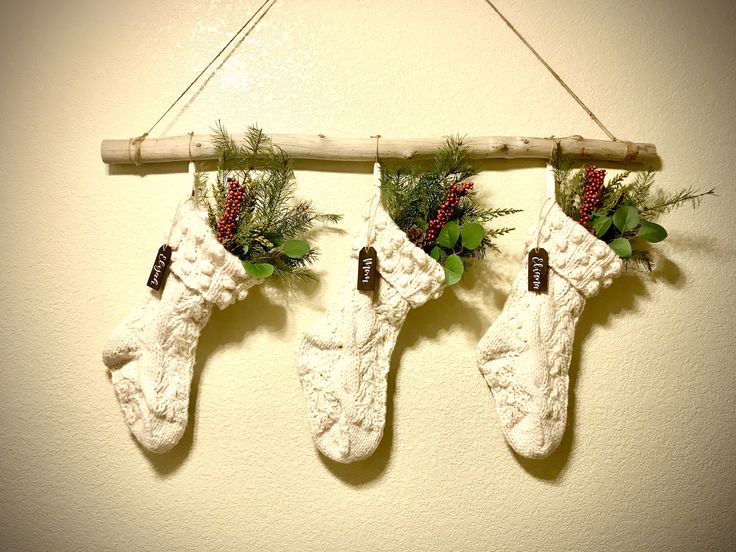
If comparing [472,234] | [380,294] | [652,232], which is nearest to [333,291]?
[380,294]

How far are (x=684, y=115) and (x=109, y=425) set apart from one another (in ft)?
5.68

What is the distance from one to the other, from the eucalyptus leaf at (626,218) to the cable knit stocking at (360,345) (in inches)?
18.0

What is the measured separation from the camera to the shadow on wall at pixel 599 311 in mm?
1313

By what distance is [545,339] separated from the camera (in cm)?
123

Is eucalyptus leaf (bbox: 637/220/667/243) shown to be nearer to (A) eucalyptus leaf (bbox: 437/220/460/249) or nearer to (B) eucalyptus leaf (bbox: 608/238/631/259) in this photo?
(B) eucalyptus leaf (bbox: 608/238/631/259)

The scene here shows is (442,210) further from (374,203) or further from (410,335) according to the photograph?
(410,335)

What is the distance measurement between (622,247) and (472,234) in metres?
0.38

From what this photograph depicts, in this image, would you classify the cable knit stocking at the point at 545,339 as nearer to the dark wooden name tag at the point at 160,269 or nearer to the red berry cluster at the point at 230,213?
the red berry cluster at the point at 230,213

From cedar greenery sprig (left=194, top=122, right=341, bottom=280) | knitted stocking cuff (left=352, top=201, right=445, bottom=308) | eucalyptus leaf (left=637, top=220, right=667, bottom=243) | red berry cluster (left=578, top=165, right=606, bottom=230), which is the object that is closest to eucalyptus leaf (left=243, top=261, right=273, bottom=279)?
cedar greenery sprig (left=194, top=122, right=341, bottom=280)

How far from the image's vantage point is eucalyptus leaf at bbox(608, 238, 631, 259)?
127 centimetres

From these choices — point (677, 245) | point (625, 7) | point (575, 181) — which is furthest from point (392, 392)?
point (625, 7)

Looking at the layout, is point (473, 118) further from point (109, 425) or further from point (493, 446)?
point (109, 425)

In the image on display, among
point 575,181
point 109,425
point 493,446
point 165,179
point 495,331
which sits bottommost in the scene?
point 493,446

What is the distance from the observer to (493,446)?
51.6 inches
